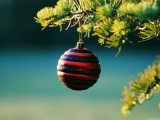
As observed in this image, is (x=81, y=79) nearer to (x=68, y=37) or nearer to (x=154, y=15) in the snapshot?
(x=154, y=15)

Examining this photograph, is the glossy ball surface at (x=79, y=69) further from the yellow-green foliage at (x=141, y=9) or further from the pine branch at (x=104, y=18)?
the yellow-green foliage at (x=141, y=9)

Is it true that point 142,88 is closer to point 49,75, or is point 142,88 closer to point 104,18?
point 104,18

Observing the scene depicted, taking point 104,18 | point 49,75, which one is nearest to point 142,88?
point 104,18

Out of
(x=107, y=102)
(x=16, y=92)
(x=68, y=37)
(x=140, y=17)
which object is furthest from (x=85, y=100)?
(x=68, y=37)

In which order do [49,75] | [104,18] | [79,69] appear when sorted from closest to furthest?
1. [104,18]
2. [79,69]
3. [49,75]

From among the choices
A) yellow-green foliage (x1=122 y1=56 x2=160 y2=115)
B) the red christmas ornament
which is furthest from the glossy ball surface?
yellow-green foliage (x1=122 y1=56 x2=160 y2=115)

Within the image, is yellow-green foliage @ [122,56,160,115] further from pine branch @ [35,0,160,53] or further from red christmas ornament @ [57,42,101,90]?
red christmas ornament @ [57,42,101,90]

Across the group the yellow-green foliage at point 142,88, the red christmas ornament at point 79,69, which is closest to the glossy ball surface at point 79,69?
the red christmas ornament at point 79,69
